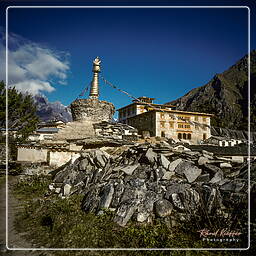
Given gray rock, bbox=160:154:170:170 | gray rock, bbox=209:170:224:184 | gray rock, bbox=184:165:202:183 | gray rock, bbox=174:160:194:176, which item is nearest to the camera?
gray rock, bbox=209:170:224:184

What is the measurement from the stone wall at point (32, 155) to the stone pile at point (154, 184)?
3413mm

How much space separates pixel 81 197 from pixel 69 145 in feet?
18.1

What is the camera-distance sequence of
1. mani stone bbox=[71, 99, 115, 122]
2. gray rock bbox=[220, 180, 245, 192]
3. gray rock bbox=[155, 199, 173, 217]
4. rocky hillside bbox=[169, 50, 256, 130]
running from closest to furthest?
gray rock bbox=[155, 199, 173, 217], gray rock bbox=[220, 180, 245, 192], mani stone bbox=[71, 99, 115, 122], rocky hillside bbox=[169, 50, 256, 130]

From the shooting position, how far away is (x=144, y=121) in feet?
166

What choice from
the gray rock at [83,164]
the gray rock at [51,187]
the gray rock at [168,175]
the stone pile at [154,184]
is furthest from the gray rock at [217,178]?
the gray rock at [51,187]

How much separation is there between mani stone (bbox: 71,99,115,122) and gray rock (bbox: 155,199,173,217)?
1249 centimetres

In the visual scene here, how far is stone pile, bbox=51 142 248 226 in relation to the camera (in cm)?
570

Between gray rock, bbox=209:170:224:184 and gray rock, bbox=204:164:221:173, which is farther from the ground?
gray rock, bbox=204:164:221:173

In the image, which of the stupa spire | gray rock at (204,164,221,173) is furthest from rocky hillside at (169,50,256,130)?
gray rock at (204,164,221,173)

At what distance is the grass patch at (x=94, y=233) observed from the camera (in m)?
4.60

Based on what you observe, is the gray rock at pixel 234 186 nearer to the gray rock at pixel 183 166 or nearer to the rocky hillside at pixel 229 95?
the gray rock at pixel 183 166

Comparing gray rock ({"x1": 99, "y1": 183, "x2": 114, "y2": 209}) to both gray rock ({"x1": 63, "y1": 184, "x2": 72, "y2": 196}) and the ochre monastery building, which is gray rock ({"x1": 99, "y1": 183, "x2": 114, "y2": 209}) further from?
the ochre monastery building

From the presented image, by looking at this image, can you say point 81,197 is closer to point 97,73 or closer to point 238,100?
point 97,73

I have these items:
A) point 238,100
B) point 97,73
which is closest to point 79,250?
point 97,73
